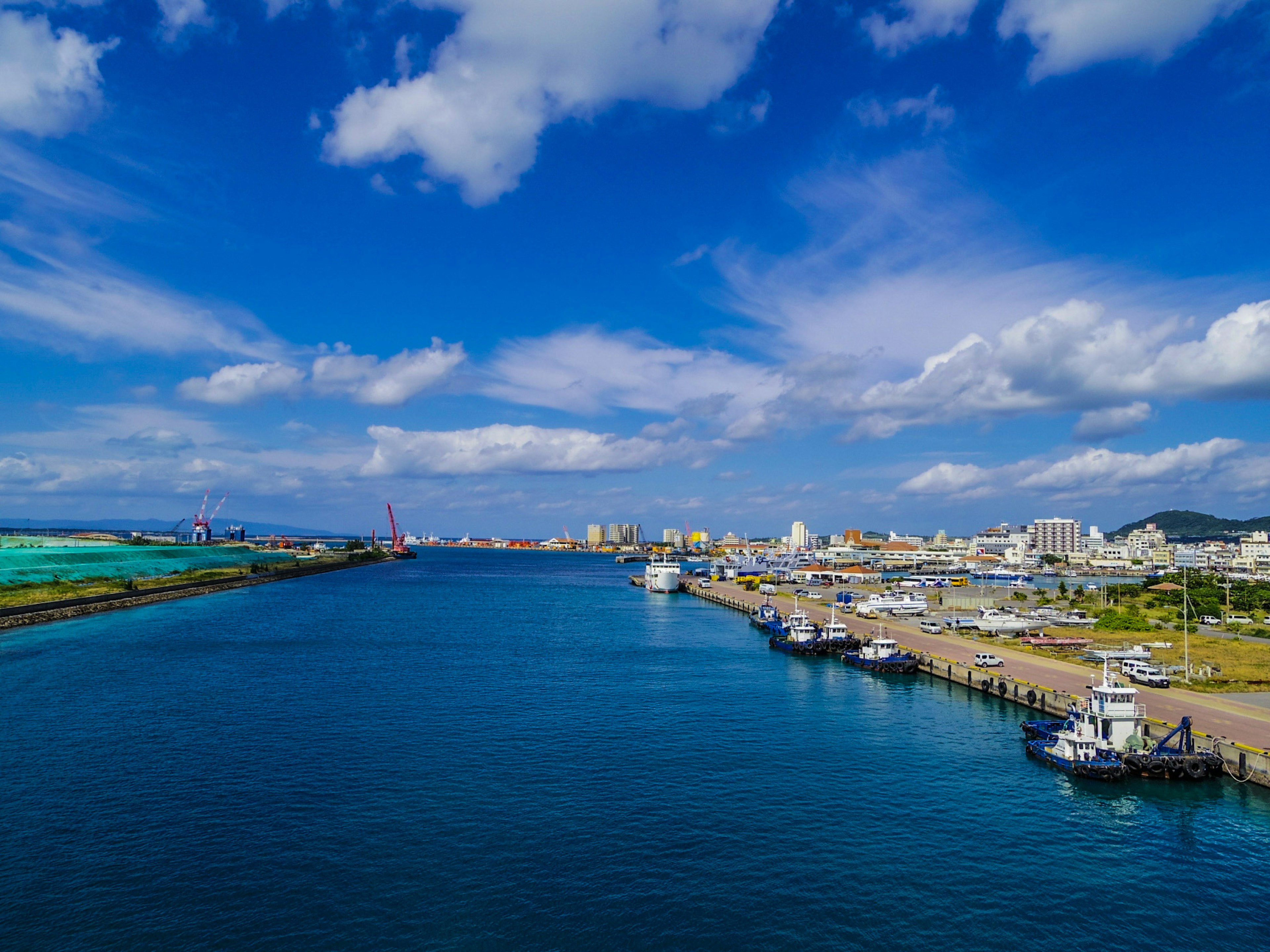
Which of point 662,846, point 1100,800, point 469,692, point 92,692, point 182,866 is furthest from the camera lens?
point 469,692

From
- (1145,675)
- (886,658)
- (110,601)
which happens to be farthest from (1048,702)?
(110,601)

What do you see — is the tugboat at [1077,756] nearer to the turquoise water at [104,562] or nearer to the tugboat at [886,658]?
the tugboat at [886,658]

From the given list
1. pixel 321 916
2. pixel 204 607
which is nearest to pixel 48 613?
pixel 204 607

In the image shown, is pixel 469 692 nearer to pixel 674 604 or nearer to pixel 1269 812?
pixel 1269 812

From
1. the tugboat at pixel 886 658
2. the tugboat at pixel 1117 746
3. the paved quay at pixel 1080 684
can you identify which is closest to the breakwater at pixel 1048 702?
the tugboat at pixel 1117 746

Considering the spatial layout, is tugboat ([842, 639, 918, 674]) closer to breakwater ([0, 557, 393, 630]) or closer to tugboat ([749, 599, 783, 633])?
tugboat ([749, 599, 783, 633])
